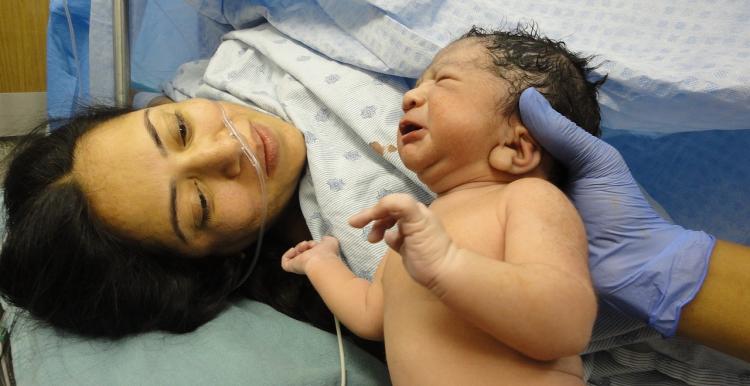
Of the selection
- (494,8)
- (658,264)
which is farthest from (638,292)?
(494,8)

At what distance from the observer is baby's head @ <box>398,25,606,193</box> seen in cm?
90

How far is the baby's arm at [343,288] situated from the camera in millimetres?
977

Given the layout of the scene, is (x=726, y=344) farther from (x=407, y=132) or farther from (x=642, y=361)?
(x=407, y=132)

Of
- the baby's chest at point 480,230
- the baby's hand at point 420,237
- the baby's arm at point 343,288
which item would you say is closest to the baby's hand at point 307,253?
the baby's arm at point 343,288

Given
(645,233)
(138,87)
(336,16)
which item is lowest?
(138,87)

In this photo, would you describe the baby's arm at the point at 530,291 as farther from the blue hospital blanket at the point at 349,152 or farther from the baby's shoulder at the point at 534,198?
the blue hospital blanket at the point at 349,152

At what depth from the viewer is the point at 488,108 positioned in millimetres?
902

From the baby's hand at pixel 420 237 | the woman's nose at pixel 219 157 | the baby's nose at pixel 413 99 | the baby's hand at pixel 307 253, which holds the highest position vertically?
the baby's nose at pixel 413 99

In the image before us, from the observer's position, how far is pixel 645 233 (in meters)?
0.90

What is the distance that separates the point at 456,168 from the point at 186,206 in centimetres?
55

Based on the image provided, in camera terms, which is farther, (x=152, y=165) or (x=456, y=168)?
(x=152, y=165)

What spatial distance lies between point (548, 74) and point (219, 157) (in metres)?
0.65

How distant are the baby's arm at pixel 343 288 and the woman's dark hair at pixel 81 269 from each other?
0.66ft

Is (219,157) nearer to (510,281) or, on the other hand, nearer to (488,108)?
(488,108)
